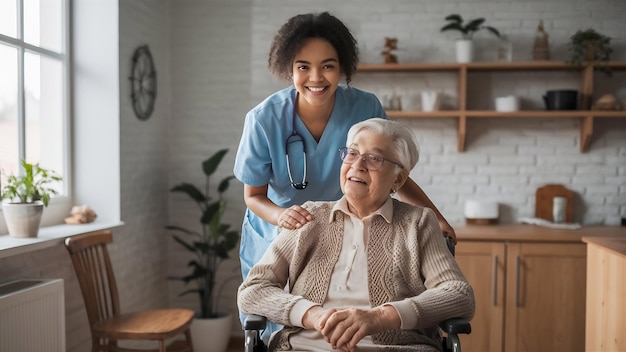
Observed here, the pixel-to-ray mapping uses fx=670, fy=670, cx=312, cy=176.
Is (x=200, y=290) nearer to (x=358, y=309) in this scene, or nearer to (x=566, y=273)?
(x=566, y=273)

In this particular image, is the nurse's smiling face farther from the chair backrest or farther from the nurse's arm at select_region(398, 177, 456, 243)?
the chair backrest

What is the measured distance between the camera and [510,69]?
429 centimetres

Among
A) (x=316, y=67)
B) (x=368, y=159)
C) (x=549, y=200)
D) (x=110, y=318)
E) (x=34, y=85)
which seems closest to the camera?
(x=368, y=159)

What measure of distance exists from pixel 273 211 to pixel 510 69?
8.62 feet

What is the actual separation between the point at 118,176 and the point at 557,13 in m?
2.92

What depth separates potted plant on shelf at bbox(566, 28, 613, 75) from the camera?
161 inches

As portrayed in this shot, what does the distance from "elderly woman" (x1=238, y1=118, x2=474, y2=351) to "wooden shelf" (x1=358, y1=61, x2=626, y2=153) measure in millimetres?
2214

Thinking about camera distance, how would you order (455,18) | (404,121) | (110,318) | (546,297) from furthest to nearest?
1. (404,121)
2. (455,18)
3. (546,297)
4. (110,318)

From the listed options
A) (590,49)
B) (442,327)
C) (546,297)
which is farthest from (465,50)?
(442,327)

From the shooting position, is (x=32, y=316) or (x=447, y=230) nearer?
(x=447, y=230)

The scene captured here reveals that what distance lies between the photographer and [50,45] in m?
3.61

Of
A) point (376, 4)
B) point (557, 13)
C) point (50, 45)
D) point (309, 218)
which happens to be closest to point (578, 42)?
point (557, 13)

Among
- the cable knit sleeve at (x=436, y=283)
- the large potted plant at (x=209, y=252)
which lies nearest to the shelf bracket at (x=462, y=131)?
the large potted plant at (x=209, y=252)

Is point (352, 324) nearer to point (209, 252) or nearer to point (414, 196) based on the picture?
point (414, 196)
